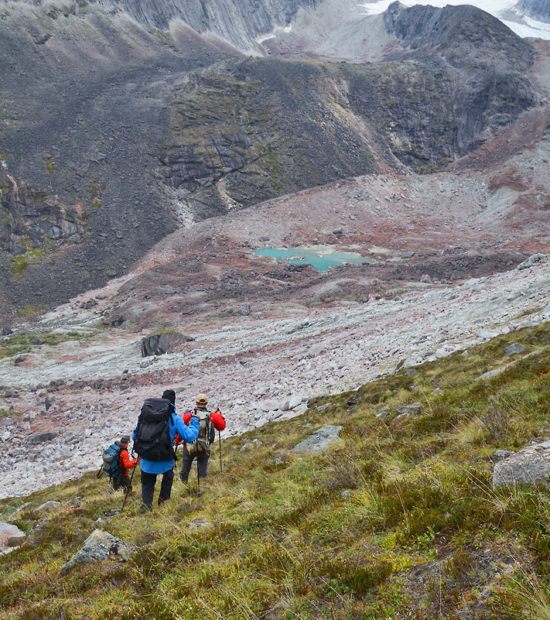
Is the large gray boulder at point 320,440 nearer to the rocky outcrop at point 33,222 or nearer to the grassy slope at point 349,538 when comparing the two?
the grassy slope at point 349,538

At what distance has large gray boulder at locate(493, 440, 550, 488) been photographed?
397cm

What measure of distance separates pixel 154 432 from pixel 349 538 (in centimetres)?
398

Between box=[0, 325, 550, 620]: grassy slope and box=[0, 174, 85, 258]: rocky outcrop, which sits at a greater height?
box=[0, 174, 85, 258]: rocky outcrop

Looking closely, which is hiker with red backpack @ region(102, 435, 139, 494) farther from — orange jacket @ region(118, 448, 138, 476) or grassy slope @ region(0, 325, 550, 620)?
grassy slope @ region(0, 325, 550, 620)

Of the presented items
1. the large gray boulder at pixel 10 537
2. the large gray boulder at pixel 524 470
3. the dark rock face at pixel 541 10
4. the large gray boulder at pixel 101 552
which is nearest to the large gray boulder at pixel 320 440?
the large gray boulder at pixel 101 552

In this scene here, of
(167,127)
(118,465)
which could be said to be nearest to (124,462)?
(118,465)

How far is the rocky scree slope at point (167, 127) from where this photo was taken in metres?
51.1

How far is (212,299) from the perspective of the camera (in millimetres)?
36562

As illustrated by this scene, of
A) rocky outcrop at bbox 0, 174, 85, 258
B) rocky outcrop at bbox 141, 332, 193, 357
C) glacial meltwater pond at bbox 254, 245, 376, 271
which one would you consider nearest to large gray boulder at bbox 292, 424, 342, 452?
rocky outcrop at bbox 141, 332, 193, 357

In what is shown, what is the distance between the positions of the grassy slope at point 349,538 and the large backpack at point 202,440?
70cm

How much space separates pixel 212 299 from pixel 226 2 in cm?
13434

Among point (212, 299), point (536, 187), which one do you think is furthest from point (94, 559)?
point (536, 187)

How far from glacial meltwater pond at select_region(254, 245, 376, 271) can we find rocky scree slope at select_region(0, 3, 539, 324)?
15284 mm

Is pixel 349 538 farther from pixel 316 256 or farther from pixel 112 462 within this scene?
pixel 316 256
